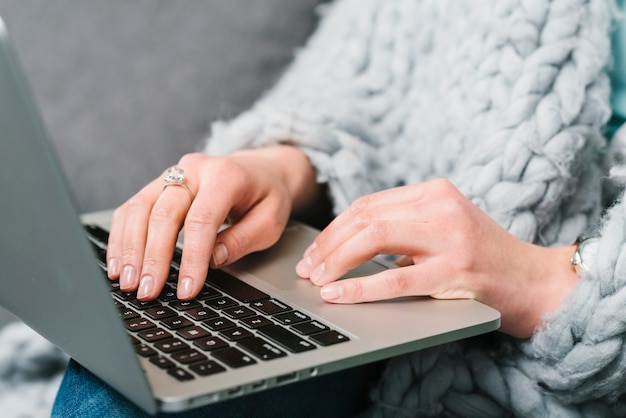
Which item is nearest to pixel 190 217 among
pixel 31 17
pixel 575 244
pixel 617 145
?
pixel 575 244

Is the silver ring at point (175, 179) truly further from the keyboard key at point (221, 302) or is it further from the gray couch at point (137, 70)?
the gray couch at point (137, 70)

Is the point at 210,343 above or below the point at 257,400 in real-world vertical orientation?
above

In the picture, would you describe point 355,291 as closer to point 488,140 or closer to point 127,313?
point 127,313

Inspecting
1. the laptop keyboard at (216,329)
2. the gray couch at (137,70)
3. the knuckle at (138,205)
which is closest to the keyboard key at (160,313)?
the laptop keyboard at (216,329)

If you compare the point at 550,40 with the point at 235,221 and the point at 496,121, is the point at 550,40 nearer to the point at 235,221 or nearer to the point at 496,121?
the point at 496,121

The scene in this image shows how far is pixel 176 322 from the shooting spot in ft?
1.84

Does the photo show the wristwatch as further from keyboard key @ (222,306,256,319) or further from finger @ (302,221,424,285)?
keyboard key @ (222,306,256,319)

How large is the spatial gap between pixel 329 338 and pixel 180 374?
0.11 metres

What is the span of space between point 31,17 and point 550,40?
696 millimetres

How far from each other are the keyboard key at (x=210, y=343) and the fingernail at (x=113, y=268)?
0.14 meters

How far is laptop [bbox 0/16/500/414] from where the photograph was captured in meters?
0.42

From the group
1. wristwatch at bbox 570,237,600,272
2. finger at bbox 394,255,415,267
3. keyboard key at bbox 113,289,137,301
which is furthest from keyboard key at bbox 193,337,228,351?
wristwatch at bbox 570,237,600,272

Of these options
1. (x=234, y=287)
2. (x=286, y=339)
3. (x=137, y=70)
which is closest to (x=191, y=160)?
(x=234, y=287)

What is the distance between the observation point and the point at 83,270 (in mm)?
436
